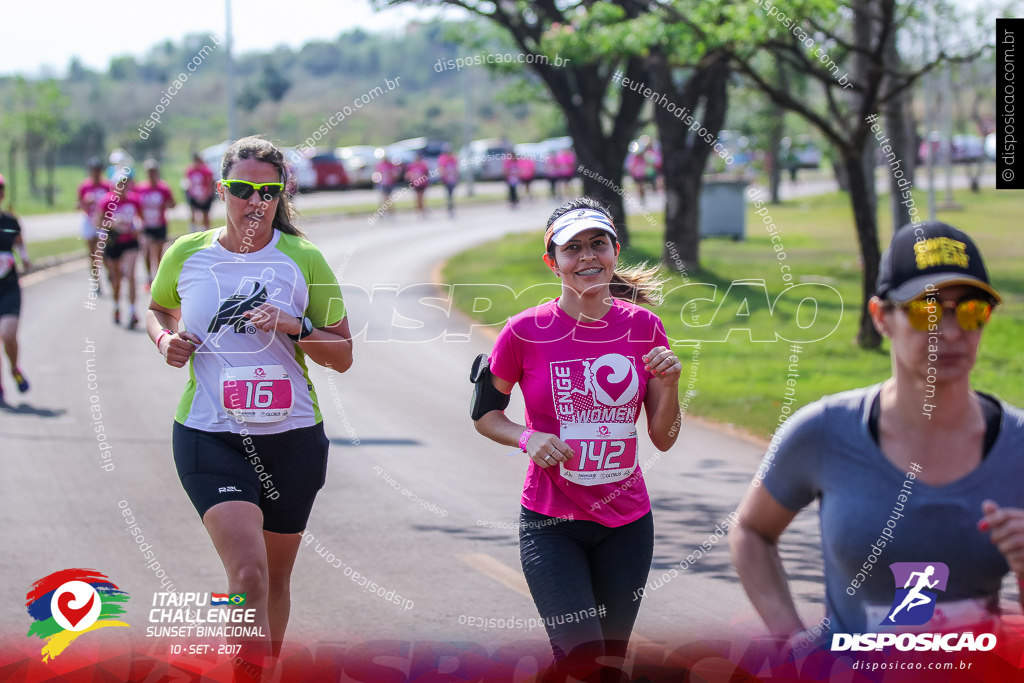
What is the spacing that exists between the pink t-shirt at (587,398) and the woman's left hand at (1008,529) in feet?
4.99

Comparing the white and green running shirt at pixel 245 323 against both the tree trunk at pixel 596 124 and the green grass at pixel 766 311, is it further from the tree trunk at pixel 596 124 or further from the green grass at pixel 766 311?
the tree trunk at pixel 596 124

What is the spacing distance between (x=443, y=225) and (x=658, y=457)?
73.0 feet

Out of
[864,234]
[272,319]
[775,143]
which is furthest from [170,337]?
[775,143]

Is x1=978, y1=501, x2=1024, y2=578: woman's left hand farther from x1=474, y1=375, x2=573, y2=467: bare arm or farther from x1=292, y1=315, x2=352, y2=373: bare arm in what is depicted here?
x1=292, y1=315, x2=352, y2=373: bare arm

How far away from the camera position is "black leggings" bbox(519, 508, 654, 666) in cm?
388

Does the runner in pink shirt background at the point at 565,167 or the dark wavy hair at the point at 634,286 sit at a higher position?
the dark wavy hair at the point at 634,286

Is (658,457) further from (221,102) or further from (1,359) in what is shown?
(221,102)

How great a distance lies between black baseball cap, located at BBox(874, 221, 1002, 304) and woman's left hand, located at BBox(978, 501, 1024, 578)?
458 millimetres

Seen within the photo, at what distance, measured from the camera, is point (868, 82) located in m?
13.1

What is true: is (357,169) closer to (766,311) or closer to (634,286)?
(766,311)

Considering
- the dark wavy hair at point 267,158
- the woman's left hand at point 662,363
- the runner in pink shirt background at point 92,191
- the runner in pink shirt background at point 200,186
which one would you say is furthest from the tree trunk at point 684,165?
the woman's left hand at point 662,363

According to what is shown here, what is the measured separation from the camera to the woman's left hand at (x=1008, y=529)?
2.61 metres

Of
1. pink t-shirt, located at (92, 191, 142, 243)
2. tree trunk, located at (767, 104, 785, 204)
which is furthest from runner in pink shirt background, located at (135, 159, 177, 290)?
tree trunk, located at (767, 104, 785, 204)

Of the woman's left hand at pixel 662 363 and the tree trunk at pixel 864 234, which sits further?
the tree trunk at pixel 864 234
